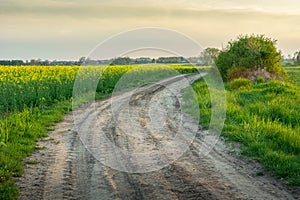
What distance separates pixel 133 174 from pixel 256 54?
22796mm

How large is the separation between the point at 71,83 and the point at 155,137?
12901mm

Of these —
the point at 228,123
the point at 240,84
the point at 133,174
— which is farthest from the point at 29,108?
the point at 240,84

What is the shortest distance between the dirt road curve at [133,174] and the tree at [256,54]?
60.2 ft

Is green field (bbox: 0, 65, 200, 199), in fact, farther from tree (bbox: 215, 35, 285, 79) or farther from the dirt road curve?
tree (bbox: 215, 35, 285, 79)

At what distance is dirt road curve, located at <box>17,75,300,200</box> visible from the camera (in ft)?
19.7

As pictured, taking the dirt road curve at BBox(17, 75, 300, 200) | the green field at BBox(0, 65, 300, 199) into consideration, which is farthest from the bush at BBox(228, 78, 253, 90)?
the dirt road curve at BBox(17, 75, 300, 200)

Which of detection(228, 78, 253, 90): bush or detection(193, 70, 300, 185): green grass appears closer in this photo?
detection(193, 70, 300, 185): green grass

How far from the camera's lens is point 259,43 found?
2880 cm

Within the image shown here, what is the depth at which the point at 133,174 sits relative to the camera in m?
6.98

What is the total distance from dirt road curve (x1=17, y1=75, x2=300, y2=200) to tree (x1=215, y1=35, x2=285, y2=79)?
1836 cm

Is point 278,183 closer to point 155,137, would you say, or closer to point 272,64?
point 155,137

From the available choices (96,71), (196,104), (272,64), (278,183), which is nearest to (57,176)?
(278,183)

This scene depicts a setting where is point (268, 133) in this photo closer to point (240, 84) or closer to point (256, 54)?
point (240, 84)

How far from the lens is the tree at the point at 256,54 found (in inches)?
1102
